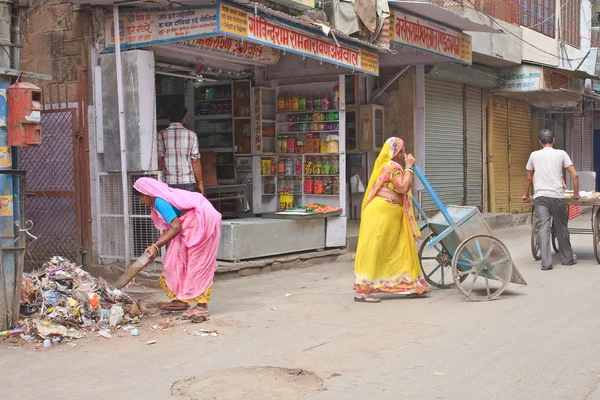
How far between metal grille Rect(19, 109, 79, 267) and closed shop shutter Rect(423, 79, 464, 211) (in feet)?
26.4

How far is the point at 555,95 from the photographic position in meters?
19.6

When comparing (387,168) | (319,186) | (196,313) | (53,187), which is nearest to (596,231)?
(319,186)

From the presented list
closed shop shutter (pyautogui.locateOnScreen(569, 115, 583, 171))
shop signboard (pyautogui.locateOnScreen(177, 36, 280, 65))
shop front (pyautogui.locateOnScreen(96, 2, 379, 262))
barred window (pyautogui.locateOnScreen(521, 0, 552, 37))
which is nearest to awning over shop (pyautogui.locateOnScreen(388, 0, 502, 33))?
shop front (pyautogui.locateOnScreen(96, 2, 379, 262))

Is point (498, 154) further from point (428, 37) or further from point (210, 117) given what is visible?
point (210, 117)

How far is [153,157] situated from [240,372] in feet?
13.9

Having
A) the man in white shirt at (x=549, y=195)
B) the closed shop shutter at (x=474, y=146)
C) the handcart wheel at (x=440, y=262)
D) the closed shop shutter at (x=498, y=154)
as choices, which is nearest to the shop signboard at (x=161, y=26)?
the handcart wheel at (x=440, y=262)

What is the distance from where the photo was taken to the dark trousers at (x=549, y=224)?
10.1 m

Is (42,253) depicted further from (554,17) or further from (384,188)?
(554,17)

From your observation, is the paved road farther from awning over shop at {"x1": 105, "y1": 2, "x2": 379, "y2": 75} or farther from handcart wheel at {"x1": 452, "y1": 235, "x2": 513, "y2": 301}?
awning over shop at {"x1": 105, "y1": 2, "x2": 379, "y2": 75}

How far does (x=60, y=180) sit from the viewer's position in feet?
31.4

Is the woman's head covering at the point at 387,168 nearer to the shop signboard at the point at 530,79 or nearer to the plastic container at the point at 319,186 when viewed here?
the plastic container at the point at 319,186

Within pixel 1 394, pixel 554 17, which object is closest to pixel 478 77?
pixel 554 17

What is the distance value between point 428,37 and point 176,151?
5.37 meters

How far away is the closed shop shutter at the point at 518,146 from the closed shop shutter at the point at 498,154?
1.06 feet
